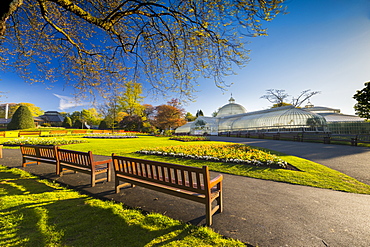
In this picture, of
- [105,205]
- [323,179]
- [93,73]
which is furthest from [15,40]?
[323,179]

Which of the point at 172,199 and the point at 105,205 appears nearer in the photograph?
the point at 105,205

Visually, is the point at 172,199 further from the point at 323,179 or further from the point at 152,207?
the point at 323,179

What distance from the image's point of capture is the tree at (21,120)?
104 feet

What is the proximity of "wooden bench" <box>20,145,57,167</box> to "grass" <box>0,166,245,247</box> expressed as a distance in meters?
1.86

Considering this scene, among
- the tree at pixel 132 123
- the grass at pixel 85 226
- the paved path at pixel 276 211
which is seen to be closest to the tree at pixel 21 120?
the tree at pixel 132 123

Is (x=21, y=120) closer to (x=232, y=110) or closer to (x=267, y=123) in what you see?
(x=267, y=123)

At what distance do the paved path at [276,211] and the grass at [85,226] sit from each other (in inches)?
12.2

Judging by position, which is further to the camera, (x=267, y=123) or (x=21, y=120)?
(x=21, y=120)

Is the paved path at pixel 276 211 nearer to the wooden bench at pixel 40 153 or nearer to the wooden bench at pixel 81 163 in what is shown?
the wooden bench at pixel 81 163

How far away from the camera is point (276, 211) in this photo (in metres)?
3.11

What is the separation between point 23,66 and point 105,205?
5.07m

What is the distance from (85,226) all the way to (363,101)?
25682mm

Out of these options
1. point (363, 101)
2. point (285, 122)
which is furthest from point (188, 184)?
point (285, 122)

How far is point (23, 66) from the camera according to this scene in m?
4.93
